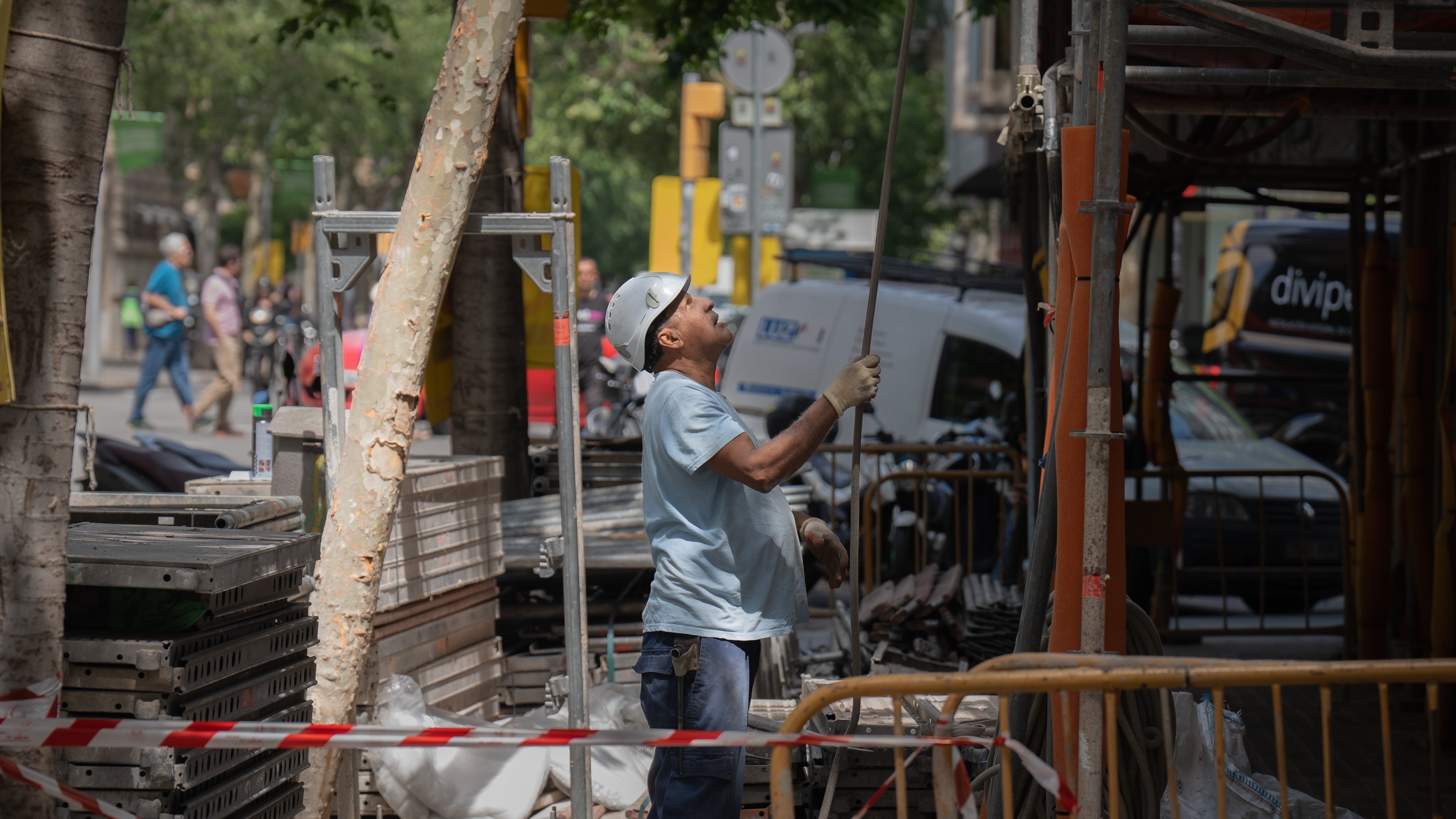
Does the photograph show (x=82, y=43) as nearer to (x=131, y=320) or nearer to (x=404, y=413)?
(x=404, y=413)

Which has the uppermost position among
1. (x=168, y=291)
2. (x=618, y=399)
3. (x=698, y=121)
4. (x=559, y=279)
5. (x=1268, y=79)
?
(x=698, y=121)

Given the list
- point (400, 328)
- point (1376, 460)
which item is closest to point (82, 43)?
point (400, 328)

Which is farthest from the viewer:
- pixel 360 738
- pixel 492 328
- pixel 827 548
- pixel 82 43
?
pixel 492 328

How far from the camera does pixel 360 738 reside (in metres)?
3.05

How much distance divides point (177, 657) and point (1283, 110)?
11.8 feet

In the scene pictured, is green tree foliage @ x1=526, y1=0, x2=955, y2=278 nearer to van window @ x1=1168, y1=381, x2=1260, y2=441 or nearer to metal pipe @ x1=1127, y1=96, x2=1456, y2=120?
van window @ x1=1168, y1=381, x2=1260, y2=441

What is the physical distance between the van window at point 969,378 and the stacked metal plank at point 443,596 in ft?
17.9

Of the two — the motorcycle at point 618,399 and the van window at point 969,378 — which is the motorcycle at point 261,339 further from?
the van window at point 969,378

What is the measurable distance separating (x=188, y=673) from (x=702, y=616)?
4.17 ft

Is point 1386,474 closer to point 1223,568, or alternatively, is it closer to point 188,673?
point 1223,568

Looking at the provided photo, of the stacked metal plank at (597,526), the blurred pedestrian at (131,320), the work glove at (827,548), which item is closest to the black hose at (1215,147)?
the work glove at (827,548)

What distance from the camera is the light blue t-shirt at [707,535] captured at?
3.61m

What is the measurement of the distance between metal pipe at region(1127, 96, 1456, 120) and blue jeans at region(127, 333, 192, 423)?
1362 cm

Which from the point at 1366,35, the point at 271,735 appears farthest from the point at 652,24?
the point at 271,735
